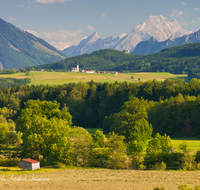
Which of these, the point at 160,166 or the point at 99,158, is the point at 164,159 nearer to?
the point at 160,166

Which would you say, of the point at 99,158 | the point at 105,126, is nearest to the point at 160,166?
the point at 99,158

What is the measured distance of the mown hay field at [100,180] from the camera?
3441 cm

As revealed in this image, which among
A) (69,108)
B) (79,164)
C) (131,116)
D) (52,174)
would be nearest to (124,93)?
(69,108)

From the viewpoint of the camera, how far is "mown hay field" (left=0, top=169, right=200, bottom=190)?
34.4 metres

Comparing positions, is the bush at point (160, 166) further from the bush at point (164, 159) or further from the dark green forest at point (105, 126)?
the bush at point (164, 159)

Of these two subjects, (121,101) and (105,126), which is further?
(121,101)

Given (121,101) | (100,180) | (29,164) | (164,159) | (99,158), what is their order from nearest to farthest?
(100,180)
(29,164)
(164,159)
(99,158)
(121,101)

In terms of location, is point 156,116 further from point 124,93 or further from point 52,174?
point 52,174

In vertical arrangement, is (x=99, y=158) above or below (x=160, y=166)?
above

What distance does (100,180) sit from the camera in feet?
123

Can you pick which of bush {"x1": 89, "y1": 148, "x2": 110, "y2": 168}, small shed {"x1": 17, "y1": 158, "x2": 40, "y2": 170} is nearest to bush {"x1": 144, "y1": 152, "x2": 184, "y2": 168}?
bush {"x1": 89, "y1": 148, "x2": 110, "y2": 168}

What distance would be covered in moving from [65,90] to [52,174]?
108109 millimetres

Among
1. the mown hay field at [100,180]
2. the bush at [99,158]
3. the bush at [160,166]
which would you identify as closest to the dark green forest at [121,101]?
the bush at [160,166]

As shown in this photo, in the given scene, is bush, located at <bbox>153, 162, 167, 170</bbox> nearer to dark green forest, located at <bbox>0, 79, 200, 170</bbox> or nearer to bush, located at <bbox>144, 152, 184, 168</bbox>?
dark green forest, located at <bbox>0, 79, 200, 170</bbox>
